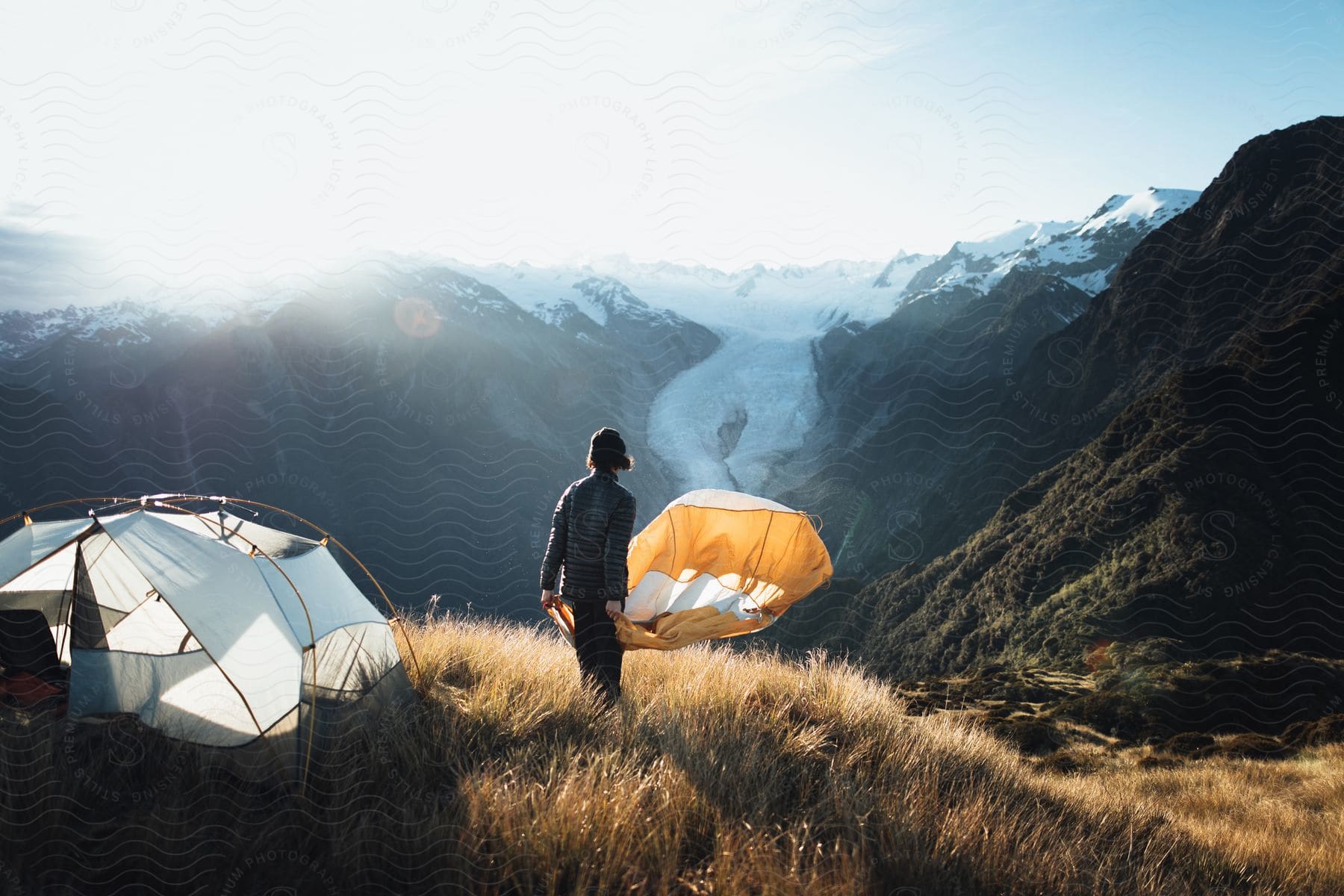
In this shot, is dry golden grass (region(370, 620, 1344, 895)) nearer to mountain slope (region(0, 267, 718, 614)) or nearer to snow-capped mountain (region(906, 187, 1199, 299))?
mountain slope (region(0, 267, 718, 614))

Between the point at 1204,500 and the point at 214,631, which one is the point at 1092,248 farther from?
the point at 214,631

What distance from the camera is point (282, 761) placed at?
14.2 feet

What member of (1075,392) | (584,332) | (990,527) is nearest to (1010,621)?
(990,527)

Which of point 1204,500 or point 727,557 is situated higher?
point 727,557

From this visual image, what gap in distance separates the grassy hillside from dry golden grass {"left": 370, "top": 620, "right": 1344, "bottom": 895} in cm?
2

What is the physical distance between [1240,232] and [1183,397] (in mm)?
20582

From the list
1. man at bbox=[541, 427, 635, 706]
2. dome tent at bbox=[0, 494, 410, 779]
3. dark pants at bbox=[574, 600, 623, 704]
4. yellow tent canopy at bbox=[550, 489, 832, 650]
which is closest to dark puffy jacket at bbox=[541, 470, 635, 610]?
man at bbox=[541, 427, 635, 706]

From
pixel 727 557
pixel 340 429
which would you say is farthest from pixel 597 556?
pixel 340 429

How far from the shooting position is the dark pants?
572 centimetres

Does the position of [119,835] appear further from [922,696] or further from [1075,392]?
[1075,392]

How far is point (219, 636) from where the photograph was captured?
189 inches

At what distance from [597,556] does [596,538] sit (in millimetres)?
146

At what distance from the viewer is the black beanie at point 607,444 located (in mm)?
5691

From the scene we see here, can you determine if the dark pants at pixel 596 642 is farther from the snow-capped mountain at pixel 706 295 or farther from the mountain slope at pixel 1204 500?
the snow-capped mountain at pixel 706 295
